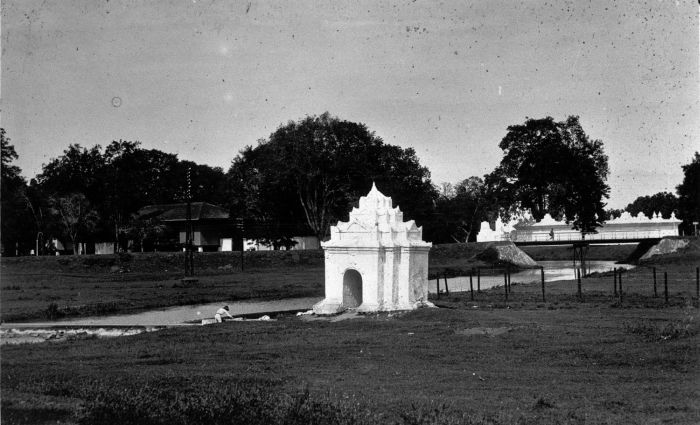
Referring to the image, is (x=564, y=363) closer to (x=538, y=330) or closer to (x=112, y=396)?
(x=538, y=330)

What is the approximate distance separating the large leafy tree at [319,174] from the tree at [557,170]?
12601mm

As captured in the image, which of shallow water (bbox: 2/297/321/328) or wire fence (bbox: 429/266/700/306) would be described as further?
wire fence (bbox: 429/266/700/306)

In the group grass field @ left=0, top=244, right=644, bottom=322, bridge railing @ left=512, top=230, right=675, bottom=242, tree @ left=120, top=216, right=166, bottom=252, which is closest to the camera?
grass field @ left=0, top=244, right=644, bottom=322

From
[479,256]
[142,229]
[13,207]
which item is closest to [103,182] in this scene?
[142,229]

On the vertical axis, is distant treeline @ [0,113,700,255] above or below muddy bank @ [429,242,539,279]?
above

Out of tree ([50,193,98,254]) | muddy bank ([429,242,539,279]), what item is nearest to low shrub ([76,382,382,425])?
muddy bank ([429,242,539,279])

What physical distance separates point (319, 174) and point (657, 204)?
7111cm

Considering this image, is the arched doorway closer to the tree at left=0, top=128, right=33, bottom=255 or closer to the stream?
the stream

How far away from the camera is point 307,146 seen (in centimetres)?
5859

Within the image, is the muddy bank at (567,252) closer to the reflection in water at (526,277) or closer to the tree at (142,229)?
the reflection in water at (526,277)

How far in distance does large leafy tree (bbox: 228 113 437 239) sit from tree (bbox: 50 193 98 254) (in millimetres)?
11507

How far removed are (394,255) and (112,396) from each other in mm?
15673

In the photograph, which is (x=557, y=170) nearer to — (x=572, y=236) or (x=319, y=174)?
(x=572, y=236)

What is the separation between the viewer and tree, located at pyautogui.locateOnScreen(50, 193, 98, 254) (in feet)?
205
